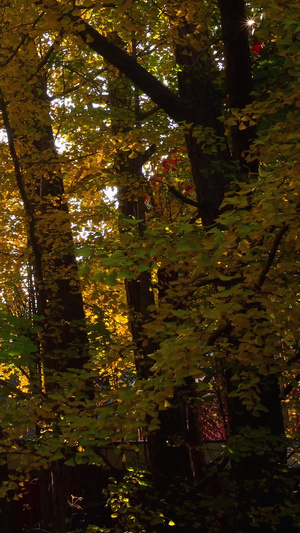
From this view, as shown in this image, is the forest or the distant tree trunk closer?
the forest

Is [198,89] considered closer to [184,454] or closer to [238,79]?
[238,79]

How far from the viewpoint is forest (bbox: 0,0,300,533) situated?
4.54 metres

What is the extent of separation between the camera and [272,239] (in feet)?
15.9

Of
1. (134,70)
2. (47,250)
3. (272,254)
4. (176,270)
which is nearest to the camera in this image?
(272,254)

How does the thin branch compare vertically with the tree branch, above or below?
below

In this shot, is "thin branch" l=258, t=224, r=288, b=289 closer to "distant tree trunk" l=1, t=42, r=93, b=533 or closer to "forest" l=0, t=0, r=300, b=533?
"forest" l=0, t=0, r=300, b=533

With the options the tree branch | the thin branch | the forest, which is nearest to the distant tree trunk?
the forest

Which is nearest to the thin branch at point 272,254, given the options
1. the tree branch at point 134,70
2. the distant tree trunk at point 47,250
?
the distant tree trunk at point 47,250

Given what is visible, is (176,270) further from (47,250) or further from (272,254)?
(47,250)

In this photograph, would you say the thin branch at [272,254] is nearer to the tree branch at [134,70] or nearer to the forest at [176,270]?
the forest at [176,270]

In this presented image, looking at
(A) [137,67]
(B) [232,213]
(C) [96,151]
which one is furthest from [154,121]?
(B) [232,213]

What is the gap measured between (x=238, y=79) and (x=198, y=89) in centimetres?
159

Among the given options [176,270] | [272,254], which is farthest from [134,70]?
[272,254]

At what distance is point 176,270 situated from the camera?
5.16m
